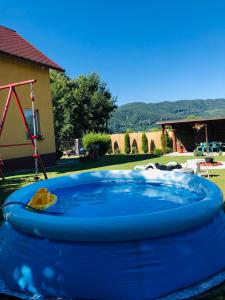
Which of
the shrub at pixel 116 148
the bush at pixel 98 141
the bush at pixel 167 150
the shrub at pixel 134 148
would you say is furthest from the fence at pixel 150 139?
the bush at pixel 98 141

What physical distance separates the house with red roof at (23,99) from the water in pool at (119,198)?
859 cm

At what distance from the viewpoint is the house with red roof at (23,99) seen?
16.7 meters

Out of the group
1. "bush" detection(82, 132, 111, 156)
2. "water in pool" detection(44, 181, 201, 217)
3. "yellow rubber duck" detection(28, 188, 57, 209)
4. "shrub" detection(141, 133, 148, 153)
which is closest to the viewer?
"yellow rubber duck" detection(28, 188, 57, 209)

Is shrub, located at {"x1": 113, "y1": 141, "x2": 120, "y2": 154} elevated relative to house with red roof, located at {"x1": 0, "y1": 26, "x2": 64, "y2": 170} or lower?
lower

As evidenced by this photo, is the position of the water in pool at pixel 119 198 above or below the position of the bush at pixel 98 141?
below

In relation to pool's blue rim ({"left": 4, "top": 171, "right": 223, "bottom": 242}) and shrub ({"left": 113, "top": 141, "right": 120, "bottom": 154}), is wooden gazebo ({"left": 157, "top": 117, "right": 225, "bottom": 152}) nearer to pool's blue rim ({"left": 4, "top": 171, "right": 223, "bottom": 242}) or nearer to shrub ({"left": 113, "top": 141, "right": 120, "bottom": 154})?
shrub ({"left": 113, "top": 141, "right": 120, "bottom": 154})

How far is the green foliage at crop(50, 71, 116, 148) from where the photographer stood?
42491 millimetres

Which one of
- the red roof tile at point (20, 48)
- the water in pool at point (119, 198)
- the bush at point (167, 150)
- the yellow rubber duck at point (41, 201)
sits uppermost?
the red roof tile at point (20, 48)

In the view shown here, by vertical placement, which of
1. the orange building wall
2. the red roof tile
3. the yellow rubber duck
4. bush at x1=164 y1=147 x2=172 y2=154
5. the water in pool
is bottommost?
bush at x1=164 y1=147 x2=172 y2=154

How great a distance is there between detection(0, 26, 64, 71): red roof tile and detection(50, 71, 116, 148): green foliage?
21687 mm

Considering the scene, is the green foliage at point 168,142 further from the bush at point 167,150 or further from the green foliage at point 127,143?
the green foliage at point 127,143

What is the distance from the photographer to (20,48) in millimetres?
18438

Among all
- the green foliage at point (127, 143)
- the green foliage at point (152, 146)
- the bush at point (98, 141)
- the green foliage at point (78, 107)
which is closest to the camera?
the bush at point (98, 141)

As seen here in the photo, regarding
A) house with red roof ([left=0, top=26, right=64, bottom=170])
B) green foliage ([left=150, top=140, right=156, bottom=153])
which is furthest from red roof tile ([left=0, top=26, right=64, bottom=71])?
green foliage ([left=150, top=140, right=156, bottom=153])
